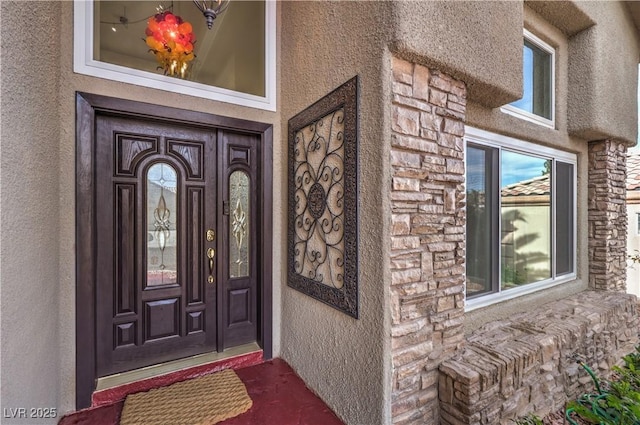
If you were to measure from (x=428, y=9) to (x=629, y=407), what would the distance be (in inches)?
128

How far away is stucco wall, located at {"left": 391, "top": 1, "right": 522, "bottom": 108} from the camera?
1692mm

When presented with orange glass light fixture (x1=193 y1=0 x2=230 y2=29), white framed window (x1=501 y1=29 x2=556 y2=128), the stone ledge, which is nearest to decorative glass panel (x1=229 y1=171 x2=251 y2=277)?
orange glass light fixture (x1=193 y1=0 x2=230 y2=29)

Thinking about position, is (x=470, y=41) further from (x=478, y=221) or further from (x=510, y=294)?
(x=510, y=294)

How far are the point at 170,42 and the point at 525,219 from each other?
397cm

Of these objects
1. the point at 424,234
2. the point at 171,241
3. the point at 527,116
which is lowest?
the point at 171,241

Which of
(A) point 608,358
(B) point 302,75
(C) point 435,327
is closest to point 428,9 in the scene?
(B) point 302,75

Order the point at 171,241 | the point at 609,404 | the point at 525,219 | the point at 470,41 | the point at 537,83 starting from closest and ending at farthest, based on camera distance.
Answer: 1. the point at 470,41
2. the point at 609,404
3. the point at 171,241
4. the point at 525,219
5. the point at 537,83

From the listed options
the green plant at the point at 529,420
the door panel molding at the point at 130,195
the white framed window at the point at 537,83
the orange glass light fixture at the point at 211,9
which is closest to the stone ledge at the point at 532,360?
the green plant at the point at 529,420

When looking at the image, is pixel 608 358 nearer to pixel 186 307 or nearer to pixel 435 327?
pixel 435 327

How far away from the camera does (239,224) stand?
288cm

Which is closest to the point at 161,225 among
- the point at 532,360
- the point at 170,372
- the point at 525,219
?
the point at 170,372

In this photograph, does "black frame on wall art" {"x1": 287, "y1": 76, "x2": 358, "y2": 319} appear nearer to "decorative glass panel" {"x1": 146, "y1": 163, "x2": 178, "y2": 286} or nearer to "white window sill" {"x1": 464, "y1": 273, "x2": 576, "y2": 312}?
"decorative glass panel" {"x1": 146, "y1": 163, "x2": 178, "y2": 286}

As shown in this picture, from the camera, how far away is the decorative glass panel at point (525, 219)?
9.43ft

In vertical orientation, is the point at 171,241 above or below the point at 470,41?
below
